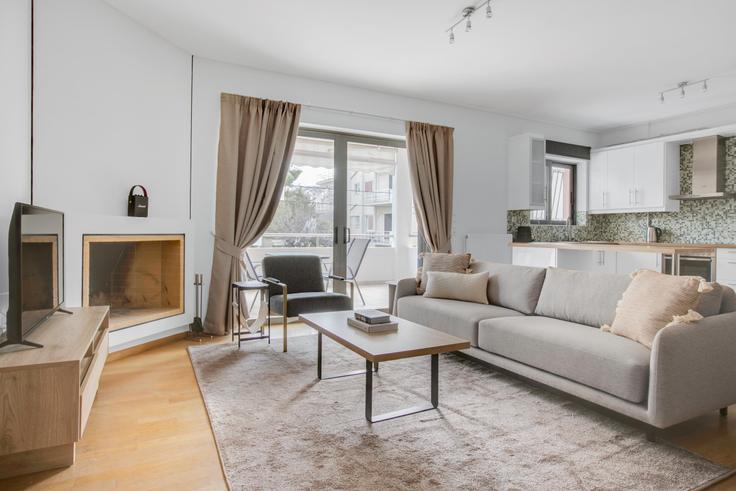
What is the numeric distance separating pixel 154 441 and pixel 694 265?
5742mm

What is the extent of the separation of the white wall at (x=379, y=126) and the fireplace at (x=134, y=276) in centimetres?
35

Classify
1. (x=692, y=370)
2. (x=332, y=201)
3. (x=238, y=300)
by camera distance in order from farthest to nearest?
(x=332, y=201), (x=238, y=300), (x=692, y=370)

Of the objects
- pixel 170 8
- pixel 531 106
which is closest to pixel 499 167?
pixel 531 106

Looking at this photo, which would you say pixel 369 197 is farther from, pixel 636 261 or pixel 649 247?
pixel 636 261

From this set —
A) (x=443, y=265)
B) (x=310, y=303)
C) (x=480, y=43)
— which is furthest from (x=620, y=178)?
(x=310, y=303)

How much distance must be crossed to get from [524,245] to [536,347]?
3.56m

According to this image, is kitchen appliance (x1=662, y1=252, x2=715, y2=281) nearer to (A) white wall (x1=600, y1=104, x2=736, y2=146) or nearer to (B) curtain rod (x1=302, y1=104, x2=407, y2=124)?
(A) white wall (x1=600, y1=104, x2=736, y2=146)

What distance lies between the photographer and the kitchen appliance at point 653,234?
20.2 feet

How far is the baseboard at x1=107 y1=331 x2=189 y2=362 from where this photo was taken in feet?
10.7

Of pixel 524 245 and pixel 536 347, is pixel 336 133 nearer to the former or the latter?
pixel 524 245

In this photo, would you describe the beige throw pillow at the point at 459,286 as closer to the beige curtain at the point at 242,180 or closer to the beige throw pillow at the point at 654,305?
the beige throw pillow at the point at 654,305

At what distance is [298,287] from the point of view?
4207mm

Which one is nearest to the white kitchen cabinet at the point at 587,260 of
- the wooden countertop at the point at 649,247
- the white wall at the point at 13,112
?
the wooden countertop at the point at 649,247

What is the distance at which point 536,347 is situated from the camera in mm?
2518
